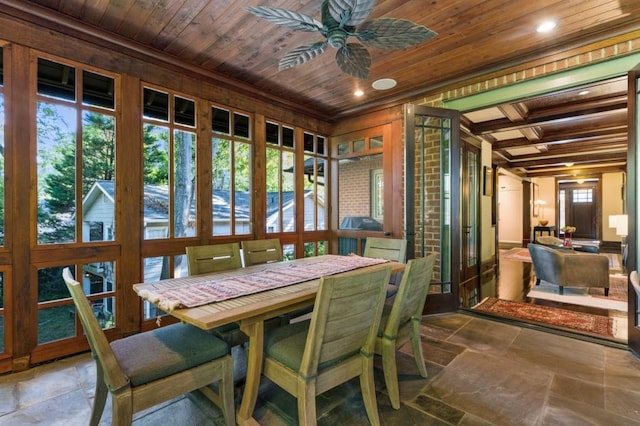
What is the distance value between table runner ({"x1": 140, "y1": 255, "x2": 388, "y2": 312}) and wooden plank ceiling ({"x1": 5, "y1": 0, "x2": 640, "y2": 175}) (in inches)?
77.7

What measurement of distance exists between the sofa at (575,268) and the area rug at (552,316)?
970 millimetres

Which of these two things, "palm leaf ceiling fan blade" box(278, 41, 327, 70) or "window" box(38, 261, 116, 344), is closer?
"palm leaf ceiling fan blade" box(278, 41, 327, 70)

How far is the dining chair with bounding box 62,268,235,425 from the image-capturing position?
50.9 inches

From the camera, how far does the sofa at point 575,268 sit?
4.17 meters

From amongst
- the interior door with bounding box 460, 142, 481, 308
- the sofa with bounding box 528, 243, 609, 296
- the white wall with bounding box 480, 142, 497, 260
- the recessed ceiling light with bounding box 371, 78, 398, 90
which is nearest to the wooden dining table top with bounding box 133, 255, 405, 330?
the recessed ceiling light with bounding box 371, 78, 398, 90

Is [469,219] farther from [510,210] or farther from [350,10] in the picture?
[510,210]

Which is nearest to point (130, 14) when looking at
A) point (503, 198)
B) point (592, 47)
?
point (592, 47)

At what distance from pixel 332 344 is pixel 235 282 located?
78 cm

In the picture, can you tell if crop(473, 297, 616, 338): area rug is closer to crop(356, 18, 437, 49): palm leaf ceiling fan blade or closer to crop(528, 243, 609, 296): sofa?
crop(528, 243, 609, 296): sofa

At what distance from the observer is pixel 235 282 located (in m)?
1.93

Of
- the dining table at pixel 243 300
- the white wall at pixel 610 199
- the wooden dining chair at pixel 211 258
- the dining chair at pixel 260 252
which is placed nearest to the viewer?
the dining table at pixel 243 300

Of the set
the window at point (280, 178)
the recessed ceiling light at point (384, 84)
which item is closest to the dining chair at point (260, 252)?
the window at point (280, 178)

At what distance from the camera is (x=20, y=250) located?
7.41 ft

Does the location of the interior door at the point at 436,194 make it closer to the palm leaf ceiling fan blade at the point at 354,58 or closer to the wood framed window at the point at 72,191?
the palm leaf ceiling fan blade at the point at 354,58
